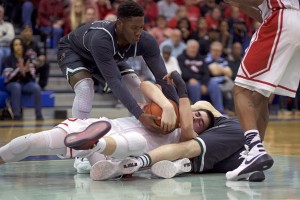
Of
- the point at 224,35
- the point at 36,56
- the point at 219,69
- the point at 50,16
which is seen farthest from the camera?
the point at 224,35

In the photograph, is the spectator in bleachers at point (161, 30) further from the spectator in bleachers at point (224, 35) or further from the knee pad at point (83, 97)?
the knee pad at point (83, 97)

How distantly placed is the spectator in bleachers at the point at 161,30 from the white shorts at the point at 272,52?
898 cm

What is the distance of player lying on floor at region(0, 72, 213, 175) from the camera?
15.9 ft

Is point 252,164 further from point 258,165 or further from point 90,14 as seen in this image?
point 90,14

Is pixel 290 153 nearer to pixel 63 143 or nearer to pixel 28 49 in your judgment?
pixel 63 143

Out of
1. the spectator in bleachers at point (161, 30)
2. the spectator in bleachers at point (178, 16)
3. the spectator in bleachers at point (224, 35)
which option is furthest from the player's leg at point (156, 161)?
the spectator in bleachers at point (224, 35)

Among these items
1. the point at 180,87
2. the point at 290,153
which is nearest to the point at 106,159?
the point at 180,87

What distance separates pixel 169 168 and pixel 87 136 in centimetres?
74

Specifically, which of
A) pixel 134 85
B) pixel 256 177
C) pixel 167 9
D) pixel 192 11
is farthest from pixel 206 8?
pixel 256 177

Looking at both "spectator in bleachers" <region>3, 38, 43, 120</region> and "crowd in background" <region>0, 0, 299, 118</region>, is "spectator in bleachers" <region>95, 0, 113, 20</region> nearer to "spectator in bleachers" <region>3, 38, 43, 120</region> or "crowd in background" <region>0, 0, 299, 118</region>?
"crowd in background" <region>0, 0, 299, 118</region>

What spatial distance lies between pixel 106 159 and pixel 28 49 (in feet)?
24.7

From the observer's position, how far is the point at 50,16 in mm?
14727

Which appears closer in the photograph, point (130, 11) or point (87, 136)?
point (87, 136)

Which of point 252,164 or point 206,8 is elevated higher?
point 252,164
